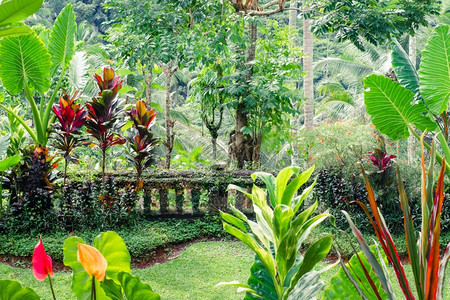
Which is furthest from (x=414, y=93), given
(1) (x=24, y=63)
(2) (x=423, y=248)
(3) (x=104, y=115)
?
(1) (x=24, y=63)

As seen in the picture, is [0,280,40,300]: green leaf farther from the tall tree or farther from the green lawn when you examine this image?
the tall tree

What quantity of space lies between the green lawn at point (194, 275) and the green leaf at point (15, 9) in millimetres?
3246

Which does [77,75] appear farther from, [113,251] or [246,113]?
[113,251]

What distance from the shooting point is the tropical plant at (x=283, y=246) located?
1.48 meters

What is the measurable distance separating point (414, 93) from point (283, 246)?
163 inches

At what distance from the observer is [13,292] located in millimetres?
1272

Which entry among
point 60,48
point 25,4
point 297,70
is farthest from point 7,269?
point 297,70

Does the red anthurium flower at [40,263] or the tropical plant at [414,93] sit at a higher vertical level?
the tropical plant at [414,93]

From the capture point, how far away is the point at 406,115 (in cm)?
502

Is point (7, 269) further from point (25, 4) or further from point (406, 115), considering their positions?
point (406, 115)

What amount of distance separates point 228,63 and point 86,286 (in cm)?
704

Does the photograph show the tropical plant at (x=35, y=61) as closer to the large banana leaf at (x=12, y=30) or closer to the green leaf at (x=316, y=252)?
the large banana leaf at (x=12, y=30)

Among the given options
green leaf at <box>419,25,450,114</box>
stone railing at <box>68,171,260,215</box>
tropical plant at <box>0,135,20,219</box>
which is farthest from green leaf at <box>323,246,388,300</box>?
stone railing at <box>68,171,260,215</box>

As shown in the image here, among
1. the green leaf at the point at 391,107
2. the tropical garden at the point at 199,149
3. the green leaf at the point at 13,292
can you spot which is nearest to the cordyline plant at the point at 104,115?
the tropical garden at the point at 199,149
